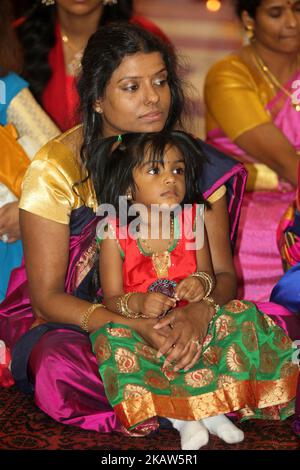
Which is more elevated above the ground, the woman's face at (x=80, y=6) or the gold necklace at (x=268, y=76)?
the woman's face at (x=80, y=6)

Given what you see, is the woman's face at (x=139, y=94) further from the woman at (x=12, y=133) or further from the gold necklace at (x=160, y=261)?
the woman at (x=12, y=133)

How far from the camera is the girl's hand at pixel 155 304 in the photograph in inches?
109

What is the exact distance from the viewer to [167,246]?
304 cm

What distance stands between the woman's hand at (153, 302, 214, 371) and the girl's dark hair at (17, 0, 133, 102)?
1784mm

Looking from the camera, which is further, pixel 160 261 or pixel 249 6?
pixel 249 6

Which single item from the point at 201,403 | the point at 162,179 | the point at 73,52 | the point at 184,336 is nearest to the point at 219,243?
the point at 162,179

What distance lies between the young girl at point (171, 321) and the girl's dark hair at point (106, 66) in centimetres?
12

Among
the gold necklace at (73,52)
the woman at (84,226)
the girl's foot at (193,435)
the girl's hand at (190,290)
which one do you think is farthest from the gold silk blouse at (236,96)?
the girl's foot at (193,435)


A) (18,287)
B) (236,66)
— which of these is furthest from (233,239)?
(236,66)

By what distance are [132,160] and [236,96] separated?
1.46 meters

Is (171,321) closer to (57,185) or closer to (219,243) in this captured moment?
(219,243)

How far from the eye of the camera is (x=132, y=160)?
2936mm

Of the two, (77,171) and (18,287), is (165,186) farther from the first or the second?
(18,287)

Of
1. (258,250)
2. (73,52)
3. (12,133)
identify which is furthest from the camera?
(73,52)
